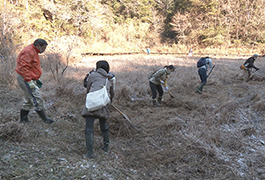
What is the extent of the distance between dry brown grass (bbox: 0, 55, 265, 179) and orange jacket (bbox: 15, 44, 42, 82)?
915 mm

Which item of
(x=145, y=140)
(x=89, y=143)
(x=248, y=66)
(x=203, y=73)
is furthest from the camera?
(x=248, y=66)

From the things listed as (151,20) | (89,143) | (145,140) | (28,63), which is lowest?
(145,140)

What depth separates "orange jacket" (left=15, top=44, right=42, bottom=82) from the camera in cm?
316

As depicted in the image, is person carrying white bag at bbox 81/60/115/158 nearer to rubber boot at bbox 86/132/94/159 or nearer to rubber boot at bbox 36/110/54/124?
rubber boot at bbox 86/132/94/159

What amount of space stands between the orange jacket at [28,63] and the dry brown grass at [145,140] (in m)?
0.91

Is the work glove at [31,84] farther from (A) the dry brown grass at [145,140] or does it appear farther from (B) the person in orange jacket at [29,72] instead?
(A) the dry brown grass at [145,140]

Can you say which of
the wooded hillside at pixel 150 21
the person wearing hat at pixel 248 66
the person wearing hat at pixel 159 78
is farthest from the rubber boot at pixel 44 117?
the wooded hillside at pixel 150 21

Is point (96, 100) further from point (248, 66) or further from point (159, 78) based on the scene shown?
point (248, 66)

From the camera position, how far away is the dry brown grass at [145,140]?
8.43 feet

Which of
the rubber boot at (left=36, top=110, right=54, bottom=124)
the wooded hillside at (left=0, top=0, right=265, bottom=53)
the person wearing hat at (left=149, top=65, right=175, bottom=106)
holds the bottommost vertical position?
the rubber boot at (left=36, top=110, right=54, bottom=124)

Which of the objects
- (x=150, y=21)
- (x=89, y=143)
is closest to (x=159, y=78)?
(x=89, y=143)

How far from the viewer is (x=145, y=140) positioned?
3.82m

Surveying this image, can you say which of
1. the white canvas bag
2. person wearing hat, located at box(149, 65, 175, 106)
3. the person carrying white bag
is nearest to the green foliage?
person wearing hat, located at box(149, 65, 175, 106)

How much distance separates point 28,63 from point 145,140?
2.75m
